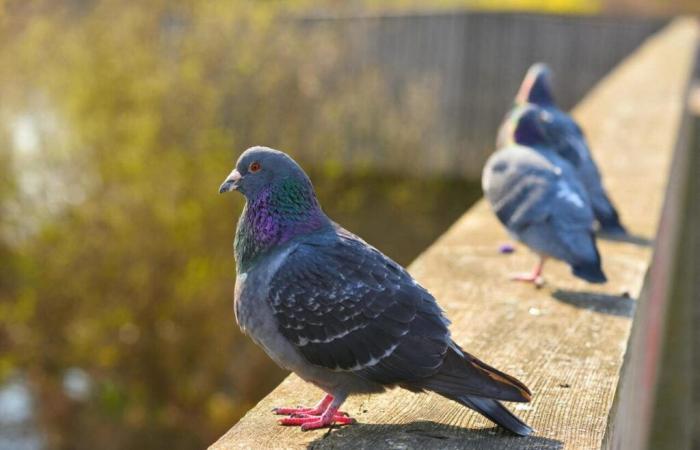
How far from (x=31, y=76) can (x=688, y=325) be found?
6.97m

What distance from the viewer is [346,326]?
104 inches

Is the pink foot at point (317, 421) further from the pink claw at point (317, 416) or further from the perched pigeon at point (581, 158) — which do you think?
the perched pigeon at point (581, 158)

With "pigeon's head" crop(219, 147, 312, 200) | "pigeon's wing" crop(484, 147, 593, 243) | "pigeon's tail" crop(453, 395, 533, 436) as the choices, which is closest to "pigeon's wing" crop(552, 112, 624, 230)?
"pigeon's wing" crop(484, 147, 593, 243)

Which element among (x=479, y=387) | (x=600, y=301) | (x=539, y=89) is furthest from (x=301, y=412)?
(x=539, y=89)

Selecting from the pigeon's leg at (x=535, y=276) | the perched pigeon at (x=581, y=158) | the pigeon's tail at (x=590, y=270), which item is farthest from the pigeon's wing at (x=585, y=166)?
the pigeon's tail at (x=590, y=270)

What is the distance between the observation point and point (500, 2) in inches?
914

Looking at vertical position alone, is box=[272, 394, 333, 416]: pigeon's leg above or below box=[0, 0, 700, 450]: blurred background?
above

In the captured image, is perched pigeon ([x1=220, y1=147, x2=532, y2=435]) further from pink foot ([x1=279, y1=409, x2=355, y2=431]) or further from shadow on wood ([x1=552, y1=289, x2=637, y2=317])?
shadow on wood ([x1=552, y1=289, x2=637, y2=317])

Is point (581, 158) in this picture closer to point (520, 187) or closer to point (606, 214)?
point (606, 214)

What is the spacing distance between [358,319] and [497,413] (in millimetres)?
420

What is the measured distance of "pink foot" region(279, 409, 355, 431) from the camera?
8.42ft

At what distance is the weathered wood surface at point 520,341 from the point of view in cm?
251

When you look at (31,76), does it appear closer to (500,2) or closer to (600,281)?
(600,281)

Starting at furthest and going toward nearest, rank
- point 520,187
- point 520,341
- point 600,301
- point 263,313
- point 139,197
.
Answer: point 139,197 < point 520,187 < point 600,301 < point 520,341 < point 263,313
